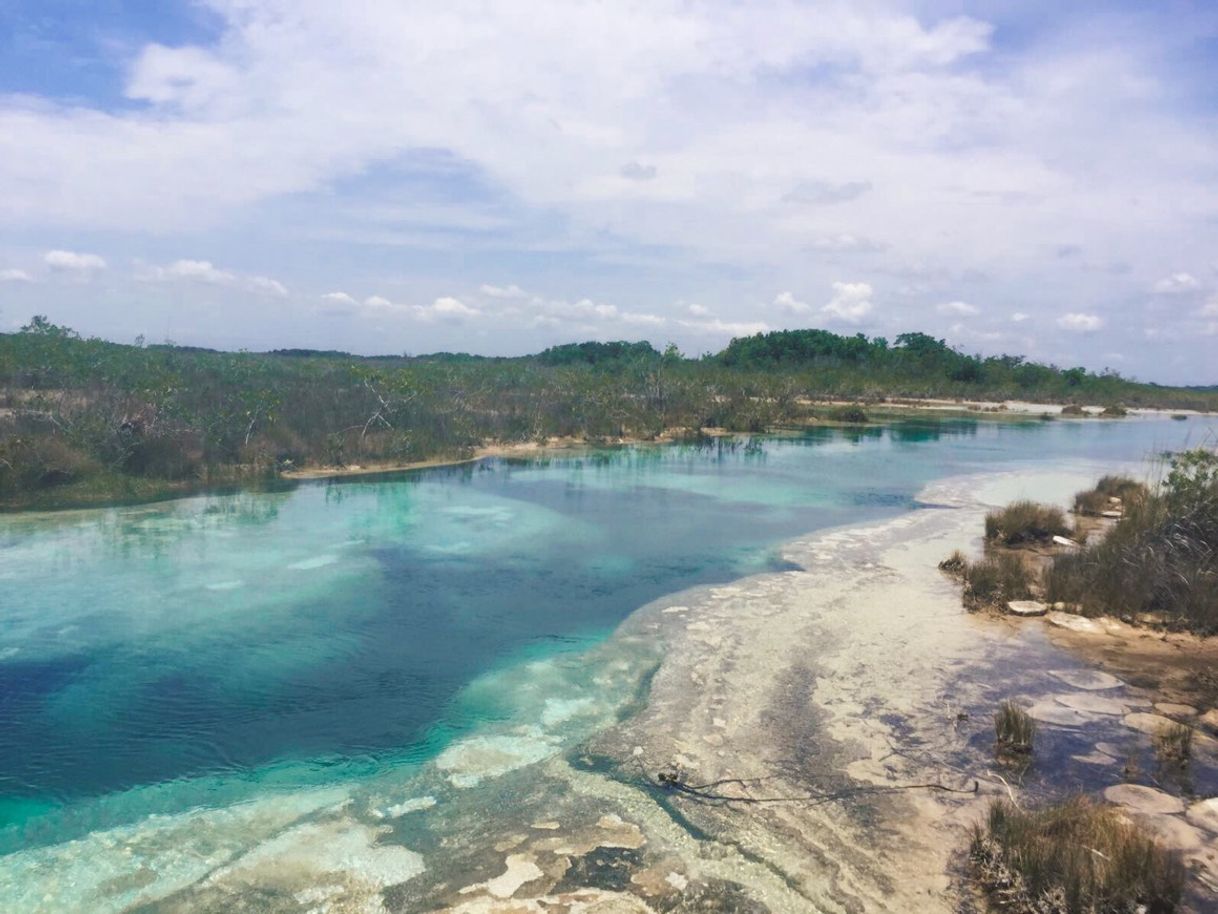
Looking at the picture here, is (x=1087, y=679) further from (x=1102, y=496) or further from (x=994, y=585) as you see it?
(x=1102, y=496)

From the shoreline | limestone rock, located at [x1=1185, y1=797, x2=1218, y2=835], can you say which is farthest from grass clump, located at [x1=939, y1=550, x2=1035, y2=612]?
the shoreline

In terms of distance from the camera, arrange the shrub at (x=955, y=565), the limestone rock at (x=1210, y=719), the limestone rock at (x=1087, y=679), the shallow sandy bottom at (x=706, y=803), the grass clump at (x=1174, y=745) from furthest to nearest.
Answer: the shrub at (x=955, y=565) < the limestone rock at (x=1087, y=679) < the limestone rock at (x=1210, y=719) < the grass clump at (x=1174, y=745) < the shallow sandy bottom at (x=706, y=803)

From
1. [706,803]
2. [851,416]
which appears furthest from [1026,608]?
[851,416]

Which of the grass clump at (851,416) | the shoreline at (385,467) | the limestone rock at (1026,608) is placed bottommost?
the limestone rock at (1026,608)

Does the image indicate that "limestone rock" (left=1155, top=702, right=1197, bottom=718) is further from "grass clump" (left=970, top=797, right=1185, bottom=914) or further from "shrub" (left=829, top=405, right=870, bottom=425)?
"shrub" (left=829, top=405, right=870, bottom=425)

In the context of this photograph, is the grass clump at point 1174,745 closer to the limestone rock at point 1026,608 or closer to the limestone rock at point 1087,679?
the limestone rock at point 1087,679

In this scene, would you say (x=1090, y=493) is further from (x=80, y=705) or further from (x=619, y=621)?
(x=80, y=705)

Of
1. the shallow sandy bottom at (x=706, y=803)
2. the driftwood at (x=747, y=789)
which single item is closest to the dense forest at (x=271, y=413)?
the shallow sandy bottom at (x=706, y=803)
